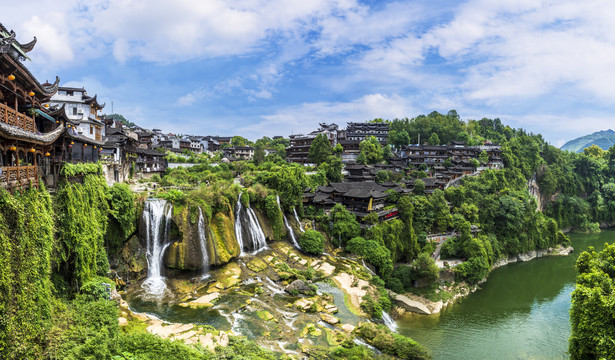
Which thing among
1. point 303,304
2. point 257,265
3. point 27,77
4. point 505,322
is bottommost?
point 505,322

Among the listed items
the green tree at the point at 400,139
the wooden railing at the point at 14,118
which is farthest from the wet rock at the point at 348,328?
the green tree at the point at 400,139

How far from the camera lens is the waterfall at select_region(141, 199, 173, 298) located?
26.7m

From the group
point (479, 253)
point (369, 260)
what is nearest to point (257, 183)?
point (369, 260)

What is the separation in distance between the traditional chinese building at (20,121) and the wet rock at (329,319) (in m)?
19.5

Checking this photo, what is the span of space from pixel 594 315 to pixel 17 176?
1131 inches

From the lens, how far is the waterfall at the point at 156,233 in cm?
2666

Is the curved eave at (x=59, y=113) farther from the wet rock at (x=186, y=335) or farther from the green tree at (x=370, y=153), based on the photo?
the green tree at (x=370, y=153)

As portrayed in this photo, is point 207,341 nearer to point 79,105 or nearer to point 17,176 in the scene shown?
point 17,176

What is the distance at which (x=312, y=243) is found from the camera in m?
35.9

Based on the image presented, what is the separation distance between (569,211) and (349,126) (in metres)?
53.7

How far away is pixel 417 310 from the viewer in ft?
103

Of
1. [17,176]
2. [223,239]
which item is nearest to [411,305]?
[223,239]

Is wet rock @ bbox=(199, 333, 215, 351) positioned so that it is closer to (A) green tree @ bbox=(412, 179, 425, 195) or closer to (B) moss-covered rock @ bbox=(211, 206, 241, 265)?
(B) moss-covered rock @ bbox=(211, 206, 241, 265)

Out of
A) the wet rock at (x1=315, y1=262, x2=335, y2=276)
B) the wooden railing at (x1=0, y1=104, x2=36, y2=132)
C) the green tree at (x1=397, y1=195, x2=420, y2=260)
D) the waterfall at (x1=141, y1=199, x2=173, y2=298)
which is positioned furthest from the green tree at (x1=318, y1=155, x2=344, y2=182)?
the wooden railing at (x1=0, y1=104, x2=36, y2=132)
